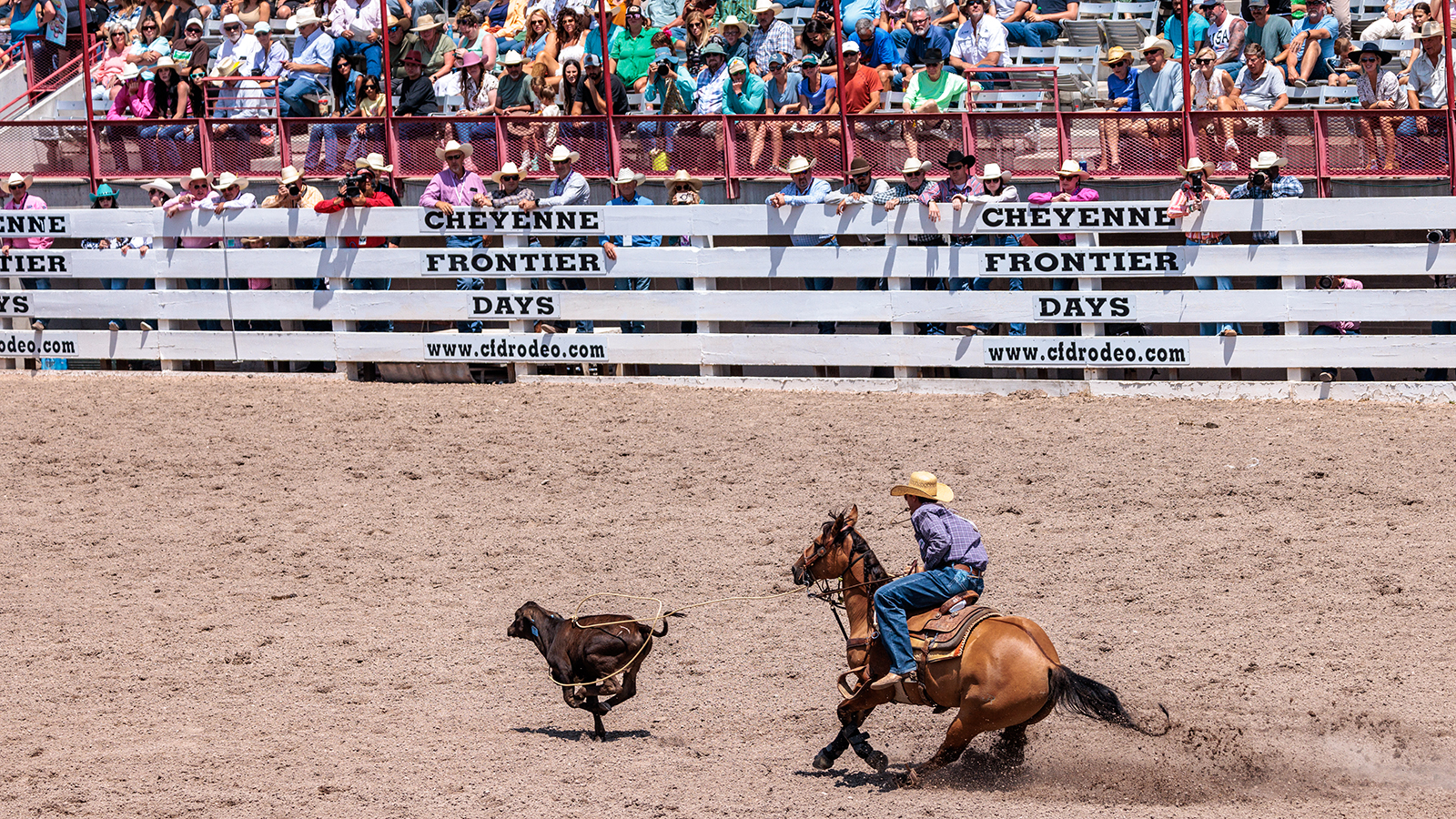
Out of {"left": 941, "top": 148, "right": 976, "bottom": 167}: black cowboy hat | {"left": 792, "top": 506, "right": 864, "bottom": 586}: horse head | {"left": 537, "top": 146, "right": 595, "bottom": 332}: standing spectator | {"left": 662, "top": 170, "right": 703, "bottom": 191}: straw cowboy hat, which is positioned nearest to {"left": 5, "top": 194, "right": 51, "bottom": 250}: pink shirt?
{"left": 537, "top": 146, "right": 595, "bottom": 332}: standing spectator

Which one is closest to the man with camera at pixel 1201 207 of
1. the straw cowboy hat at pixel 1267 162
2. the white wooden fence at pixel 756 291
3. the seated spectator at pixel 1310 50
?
the white wooden fence at pixel 756 291

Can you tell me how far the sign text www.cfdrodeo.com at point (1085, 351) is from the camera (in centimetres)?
→ 1405

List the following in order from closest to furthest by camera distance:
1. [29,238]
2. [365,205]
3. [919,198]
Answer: [919,198]
[365,205]
[29,238]

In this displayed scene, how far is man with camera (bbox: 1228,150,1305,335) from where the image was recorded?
13.7 m

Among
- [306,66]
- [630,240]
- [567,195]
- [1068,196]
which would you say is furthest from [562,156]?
[1068,196]

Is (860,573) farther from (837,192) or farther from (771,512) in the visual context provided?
(837,192)

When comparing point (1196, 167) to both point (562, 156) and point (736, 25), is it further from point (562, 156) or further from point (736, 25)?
point (562, 156)

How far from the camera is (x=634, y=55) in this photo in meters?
17.1

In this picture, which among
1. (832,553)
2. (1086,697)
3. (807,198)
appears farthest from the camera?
(807,198)

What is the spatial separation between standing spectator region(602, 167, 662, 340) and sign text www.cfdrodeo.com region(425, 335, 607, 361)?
45cm

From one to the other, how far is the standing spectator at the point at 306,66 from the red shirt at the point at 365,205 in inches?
80.8

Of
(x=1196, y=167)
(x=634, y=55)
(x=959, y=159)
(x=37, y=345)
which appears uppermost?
(x=634, y=55)

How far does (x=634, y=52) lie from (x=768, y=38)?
1441mm

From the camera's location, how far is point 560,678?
8.34 meters
